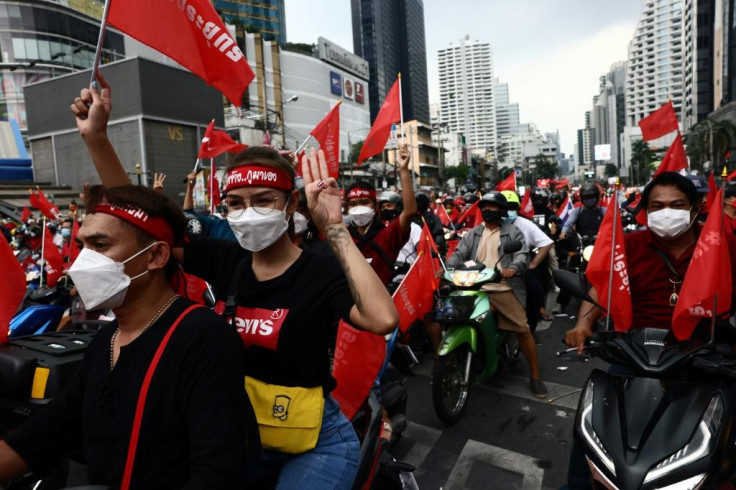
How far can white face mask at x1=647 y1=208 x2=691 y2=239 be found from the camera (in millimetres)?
2527

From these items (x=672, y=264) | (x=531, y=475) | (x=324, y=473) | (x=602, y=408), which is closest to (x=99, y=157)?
(x=324, y=473)

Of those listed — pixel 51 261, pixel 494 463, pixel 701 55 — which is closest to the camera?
pixel 494 463

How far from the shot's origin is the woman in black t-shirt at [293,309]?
165 cm

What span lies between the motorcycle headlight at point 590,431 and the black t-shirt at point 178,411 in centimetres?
137

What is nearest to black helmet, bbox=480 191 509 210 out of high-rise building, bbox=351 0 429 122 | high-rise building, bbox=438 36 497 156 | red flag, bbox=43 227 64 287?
red flag, bbox=43 227 64 287

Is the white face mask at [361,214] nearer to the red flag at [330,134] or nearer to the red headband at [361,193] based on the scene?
the red headband at [361,193]

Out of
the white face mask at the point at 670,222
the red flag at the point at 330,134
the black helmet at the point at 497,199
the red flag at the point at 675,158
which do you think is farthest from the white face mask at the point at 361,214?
the red flag at the point at 675,158

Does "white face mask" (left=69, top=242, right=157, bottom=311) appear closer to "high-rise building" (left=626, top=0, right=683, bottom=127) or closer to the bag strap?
the bag strap

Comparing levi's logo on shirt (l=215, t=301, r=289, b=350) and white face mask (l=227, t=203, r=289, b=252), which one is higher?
white face mask (l=227, t=203, r=289, b=252)

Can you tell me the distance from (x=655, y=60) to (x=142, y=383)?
16746 centimetres

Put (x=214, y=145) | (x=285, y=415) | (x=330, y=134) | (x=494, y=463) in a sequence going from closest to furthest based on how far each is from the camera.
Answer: (x=285, y=415) → (x=494, y=463) → (x=330, y=134) → (x=214, y=145)

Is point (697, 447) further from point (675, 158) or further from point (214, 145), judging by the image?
point (214, 145)

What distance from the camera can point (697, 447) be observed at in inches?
70.5

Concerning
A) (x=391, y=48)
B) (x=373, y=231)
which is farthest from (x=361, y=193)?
(x=391, y=48)
